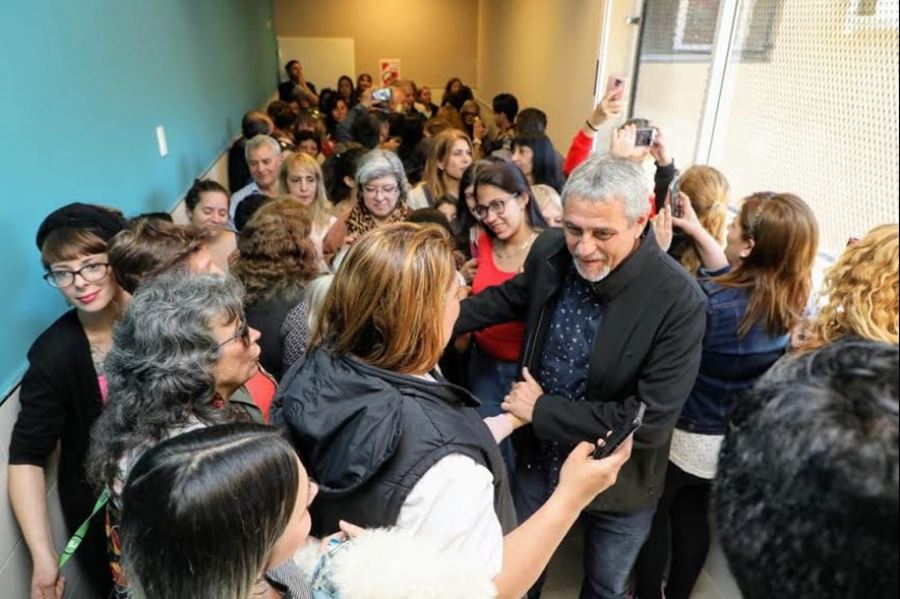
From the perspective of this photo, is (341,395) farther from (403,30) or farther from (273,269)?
(403,30)

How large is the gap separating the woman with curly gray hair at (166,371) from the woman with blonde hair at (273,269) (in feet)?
1.39

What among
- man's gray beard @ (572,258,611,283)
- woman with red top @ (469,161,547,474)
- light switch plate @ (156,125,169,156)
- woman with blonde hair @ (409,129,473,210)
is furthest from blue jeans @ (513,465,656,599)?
light switch plate @ (156,125,169,156)

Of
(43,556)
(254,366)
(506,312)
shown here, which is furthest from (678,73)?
(43,556)

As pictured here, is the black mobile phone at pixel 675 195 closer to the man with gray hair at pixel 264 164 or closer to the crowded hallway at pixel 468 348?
the crowded hallway at pixel 468 348

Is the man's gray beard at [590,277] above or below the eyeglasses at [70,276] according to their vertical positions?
above

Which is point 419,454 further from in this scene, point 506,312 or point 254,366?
point 506,312

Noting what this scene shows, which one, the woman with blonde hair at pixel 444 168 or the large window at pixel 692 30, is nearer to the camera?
the large window at pixel 692 30

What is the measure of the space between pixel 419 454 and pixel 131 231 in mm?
1245

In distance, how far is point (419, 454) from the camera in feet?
2.88

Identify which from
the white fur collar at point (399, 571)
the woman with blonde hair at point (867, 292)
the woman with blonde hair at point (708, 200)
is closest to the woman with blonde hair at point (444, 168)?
→ the woman with blonde hair at point (708, 200)

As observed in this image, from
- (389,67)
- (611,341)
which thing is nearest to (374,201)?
(611,341)

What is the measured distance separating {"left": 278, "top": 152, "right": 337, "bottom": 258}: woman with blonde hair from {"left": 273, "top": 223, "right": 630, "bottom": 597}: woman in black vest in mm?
2029

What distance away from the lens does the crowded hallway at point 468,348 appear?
67 cm

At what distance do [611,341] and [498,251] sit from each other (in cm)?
85
